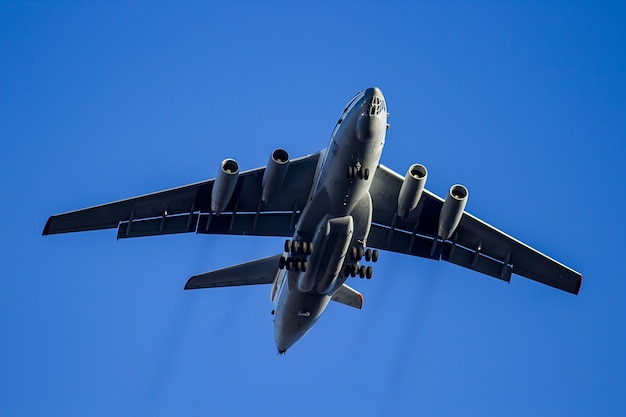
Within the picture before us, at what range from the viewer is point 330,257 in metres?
18.3

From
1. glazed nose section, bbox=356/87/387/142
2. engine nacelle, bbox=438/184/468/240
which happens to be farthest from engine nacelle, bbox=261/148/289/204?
engine nacelle, bbox=438/184/468/240

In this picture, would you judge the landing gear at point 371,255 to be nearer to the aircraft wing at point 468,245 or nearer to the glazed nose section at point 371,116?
the aircraft wing at point 468,245

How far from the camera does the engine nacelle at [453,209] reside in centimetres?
1870

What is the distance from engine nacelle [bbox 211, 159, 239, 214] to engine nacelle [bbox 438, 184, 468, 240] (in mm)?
4392

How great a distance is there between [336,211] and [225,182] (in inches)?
90.2

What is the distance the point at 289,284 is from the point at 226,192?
2.54 meters

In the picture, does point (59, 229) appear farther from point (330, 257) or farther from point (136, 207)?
point (330, 257)

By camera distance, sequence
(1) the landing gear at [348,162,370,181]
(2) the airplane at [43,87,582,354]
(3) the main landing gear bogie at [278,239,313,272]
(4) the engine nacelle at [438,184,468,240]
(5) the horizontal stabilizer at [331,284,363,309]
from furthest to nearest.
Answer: (5) the horizontal stabilizer at [331,284,363,309] → (4) the engine nacelle at [438,184,468,240] → (3) the main landing gear bogie at [278,239,313,272] → (2) the airplane at [43,87,582,354] → (1) the landing gear at [348,162,370,181]

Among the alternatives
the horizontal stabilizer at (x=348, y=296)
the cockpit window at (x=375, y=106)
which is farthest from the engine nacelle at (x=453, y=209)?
the horizontal stabilizer at (x=348, y=296)

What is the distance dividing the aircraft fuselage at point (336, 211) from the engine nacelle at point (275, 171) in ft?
2.45

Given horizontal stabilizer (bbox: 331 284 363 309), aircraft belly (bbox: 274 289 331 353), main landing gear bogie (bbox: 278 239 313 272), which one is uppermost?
main landing gear bogie (bbox: 278 239 313 272)

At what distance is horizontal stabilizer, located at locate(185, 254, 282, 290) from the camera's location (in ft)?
67.5

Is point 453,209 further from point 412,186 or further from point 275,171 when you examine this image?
point 275,171

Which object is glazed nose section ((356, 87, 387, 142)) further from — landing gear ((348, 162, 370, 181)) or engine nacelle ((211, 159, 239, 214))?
engine nacelle ((211, 159, 239, 214))
